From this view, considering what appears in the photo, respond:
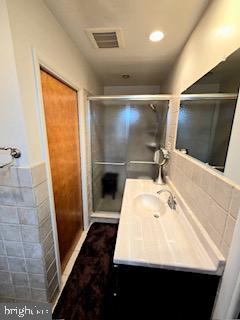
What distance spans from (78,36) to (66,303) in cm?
231

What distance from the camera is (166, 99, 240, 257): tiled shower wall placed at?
630mm

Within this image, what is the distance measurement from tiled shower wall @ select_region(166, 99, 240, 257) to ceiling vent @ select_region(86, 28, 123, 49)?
1.22m

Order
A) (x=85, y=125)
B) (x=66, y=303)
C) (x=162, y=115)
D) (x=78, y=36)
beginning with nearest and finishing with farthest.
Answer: (x=66, y=303) → (x=78, y=36) → (x=85, y=125) → (x=162, y=115)

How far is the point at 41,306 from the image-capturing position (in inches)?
41.9

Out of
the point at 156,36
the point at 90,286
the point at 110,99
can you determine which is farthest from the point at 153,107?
the point at 90,286

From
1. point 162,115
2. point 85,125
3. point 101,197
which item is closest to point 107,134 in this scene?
point 85,125

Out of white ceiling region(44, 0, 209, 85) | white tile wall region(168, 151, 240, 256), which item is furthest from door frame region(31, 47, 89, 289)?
white tile wall region(168, 151, 240, 256)

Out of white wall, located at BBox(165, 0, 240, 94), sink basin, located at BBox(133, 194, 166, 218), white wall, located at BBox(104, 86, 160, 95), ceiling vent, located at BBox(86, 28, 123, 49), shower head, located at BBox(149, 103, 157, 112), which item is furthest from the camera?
white wall, located at BBox(104, 86, 160, 95)

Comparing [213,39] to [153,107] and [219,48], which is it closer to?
[219,48]

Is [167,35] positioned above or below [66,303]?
above

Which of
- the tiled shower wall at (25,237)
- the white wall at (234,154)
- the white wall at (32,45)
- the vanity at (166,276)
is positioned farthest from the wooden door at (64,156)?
the white wall at (234,154)

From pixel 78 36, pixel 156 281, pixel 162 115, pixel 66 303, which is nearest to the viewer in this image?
pixel 156 281

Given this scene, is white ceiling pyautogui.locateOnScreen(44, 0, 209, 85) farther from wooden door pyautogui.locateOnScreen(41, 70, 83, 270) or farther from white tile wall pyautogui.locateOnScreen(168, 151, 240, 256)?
white tile wall pyautogui.locateOnScreen(168, 151, 240, 256)

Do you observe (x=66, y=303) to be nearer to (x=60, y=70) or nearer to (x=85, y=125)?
(x=85, y=125)
